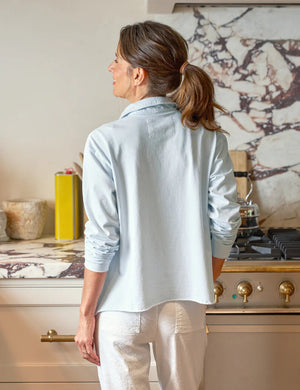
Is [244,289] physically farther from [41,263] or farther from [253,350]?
[41,263]

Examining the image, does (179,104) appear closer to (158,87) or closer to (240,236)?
(158,87)

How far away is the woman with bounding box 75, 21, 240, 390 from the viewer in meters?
1.08

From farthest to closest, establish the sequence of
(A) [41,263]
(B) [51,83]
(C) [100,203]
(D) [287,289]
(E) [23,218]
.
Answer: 1. (B) [51,83]
2. (E) [23,218]
3. (A) [41,263]
4. (D) [287,289]
5. (C) [100,203]

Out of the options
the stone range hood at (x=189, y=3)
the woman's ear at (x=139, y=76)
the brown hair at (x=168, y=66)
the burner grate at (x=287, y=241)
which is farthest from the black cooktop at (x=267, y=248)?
the stone range hood at (x=189, y=3)

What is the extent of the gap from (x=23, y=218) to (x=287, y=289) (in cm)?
97

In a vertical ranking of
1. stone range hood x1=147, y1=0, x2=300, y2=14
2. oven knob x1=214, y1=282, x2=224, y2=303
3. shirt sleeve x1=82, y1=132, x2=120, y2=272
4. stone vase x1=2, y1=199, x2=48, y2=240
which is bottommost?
oven knob x1=214, y1=282, x2=224, y2=303

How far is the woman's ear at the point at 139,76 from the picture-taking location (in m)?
1.10

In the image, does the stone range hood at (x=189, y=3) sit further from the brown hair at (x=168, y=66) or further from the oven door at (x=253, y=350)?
the oven door at (x=253, y=350)

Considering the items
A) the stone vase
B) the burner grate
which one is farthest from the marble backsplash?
the stone vase

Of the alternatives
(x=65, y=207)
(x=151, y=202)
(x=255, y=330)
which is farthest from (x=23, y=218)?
(x=151, y=202)

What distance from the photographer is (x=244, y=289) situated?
156 centimetres

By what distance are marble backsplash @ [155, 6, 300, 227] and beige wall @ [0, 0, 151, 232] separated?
0.26 metres

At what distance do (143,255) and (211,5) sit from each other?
1.32 meters

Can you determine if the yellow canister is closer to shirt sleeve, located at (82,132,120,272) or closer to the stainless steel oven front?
the stainless steel oven front
